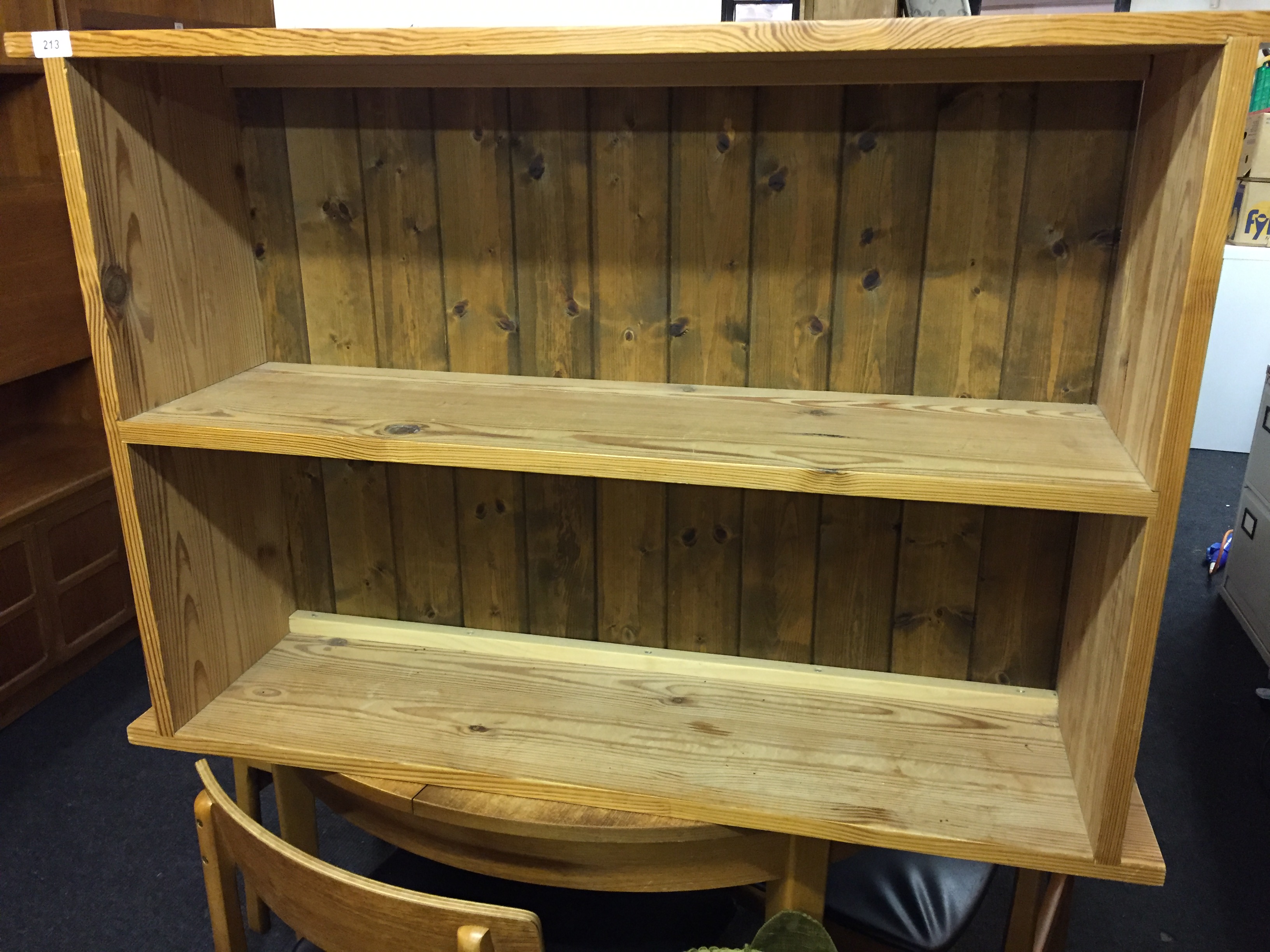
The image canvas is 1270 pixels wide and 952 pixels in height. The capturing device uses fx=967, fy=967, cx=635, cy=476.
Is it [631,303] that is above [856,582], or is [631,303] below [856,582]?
above

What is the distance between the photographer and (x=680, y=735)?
1.25 metres

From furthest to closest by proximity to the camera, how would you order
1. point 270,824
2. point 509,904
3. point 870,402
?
point 270,824 → point 509,904 → point 870,402

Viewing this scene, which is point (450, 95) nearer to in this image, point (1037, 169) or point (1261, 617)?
point (1037, 169)

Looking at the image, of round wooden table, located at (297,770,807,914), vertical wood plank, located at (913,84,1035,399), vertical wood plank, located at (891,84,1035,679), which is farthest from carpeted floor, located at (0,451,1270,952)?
vertical wood plank, located at (913,84,1035,399)

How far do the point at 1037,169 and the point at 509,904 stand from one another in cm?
116

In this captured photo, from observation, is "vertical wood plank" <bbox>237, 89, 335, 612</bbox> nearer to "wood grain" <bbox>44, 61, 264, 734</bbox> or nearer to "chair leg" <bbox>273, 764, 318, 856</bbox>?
"wood grain" <bbox>44, 61, 264, 734</bbox>

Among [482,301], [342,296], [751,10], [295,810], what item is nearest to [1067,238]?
[482,301]

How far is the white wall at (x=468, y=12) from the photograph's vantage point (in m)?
3.04

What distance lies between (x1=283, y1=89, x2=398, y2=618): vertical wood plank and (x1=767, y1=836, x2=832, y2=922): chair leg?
69cm

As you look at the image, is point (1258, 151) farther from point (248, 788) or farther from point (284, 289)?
point (248, 788)

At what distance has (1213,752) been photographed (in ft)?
8.04

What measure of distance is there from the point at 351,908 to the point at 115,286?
74 centimetres

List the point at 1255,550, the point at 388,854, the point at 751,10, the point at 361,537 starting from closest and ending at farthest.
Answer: the point at 361,537 < the point at 388,854 < the point at 751,10 < the point at 1255,550

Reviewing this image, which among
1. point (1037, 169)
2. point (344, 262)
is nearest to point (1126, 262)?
point (1037, 169)
